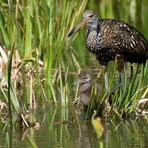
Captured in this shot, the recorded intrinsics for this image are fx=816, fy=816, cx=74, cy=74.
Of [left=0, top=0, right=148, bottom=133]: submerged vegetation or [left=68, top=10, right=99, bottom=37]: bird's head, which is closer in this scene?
[left=0, top=0, right=148, bottom=133]: submerged vegetation

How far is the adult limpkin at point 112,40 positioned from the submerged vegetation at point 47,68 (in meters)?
0.22

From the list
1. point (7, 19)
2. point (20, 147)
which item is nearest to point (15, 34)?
point (7, 19)

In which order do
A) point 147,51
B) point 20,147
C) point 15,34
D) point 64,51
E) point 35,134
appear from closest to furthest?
point 20,147 → point 35,134 → point 147,51 → point 15,34 → point 64,51

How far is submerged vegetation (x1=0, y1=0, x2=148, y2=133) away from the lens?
7770 millimetres

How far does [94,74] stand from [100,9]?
5638 mm

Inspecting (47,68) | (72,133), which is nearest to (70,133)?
(72,133)

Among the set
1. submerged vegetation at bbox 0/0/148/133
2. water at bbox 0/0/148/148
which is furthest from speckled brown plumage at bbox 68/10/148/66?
water at bbox 0/0/148/148

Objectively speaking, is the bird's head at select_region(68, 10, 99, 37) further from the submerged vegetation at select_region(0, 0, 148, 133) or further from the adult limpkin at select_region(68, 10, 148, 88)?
the submerged vegetation at select_region(0, 0, 148, 133)

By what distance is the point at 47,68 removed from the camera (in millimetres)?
8516

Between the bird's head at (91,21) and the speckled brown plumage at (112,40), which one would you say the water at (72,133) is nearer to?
the speckled brown plumage at (112,40)

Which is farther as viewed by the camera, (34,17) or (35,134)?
(34,17)

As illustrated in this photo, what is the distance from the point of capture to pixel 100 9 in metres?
15.3

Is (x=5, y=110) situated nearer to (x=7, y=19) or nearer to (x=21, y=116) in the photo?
(x=21, y=116)

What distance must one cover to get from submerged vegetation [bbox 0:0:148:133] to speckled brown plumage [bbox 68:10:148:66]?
0.23 meters
